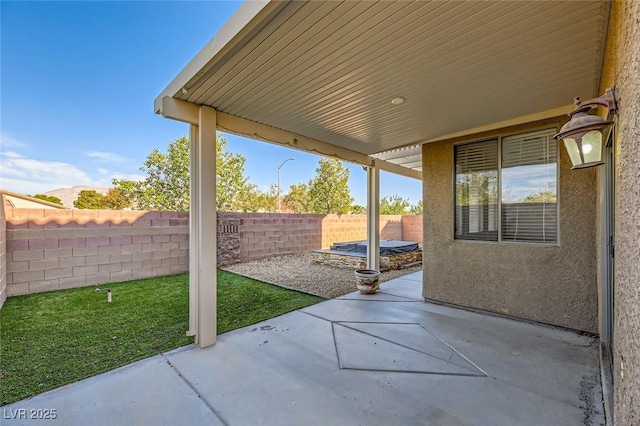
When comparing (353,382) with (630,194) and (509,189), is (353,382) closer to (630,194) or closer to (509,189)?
(630,194)

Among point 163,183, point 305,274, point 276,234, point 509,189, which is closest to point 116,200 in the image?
point 163,183

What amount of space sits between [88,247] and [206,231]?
4.36m

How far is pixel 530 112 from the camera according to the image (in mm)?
3754

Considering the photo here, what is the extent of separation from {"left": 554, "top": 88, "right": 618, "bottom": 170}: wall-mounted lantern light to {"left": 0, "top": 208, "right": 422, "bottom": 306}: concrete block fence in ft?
24.0

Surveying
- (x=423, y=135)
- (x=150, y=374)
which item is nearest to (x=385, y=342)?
(x=150, y=374)

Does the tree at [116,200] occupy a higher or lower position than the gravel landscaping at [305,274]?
higher

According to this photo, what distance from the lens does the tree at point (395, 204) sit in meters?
22.0

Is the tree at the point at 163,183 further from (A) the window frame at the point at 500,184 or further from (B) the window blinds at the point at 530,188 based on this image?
(B) the window blinds at the point at 530,188

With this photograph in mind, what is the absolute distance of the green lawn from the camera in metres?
2.70

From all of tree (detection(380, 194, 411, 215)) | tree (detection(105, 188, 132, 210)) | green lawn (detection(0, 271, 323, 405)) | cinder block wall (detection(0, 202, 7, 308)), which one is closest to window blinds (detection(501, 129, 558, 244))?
green lawn (detection(0, 271, 323, 405))

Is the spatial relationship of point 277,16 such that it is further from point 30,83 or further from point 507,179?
point 30,83

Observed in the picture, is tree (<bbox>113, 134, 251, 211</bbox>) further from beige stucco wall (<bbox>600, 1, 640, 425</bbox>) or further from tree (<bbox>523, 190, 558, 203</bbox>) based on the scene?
beige stucco wall (<bbox>600, 1, 640, 425</bbox>)

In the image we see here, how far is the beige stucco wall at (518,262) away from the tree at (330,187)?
12.7 meters

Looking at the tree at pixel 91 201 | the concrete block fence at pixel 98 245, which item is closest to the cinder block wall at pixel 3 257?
the concrete block fence at pixel 98 245
